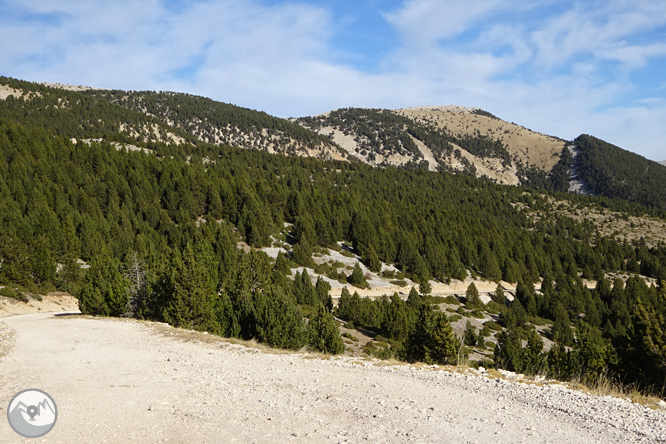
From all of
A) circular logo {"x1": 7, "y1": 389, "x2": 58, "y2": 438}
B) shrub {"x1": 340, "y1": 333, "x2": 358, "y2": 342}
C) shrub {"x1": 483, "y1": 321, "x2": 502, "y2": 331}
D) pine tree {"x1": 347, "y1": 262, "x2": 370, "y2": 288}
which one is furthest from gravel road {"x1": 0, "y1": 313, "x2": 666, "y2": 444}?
pine tree {"x1": 347, "y1": 262, "x2": 370, "y2": 288}

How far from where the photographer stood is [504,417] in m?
8.45

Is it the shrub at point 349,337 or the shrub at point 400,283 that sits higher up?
the shrub at point 400,283

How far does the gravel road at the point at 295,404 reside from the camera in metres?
7.50

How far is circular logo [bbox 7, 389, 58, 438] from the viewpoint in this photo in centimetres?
770

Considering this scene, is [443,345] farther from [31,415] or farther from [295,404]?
[31,415]

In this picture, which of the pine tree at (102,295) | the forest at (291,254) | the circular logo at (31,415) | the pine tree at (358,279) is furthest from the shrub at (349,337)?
the circular logo at (31,415)

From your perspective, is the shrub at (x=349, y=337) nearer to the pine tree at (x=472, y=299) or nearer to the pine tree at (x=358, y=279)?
the pine tree at (x=358, y=279)

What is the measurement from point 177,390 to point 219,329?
50.3 ft

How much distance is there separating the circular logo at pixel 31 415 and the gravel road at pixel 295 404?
216 millimetres

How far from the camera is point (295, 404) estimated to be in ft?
30.1

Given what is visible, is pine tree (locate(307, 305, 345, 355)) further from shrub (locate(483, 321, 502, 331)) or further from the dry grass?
the dry grass

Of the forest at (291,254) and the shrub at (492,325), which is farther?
the shrub at (492,325)

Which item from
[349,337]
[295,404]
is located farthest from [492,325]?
[295,404]

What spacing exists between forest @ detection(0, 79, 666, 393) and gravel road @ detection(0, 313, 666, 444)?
494cm
